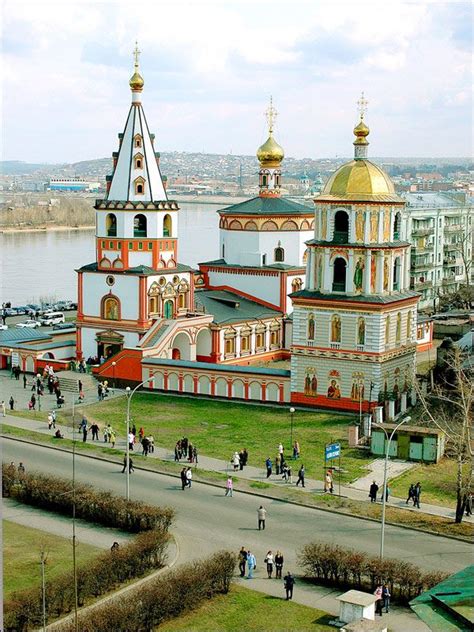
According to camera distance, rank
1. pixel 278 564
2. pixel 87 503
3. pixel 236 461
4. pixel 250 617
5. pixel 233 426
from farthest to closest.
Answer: pixel 233 426 → pixel 236 461 → pixel 87 503 → pixel 278 564 → pixel 250 617

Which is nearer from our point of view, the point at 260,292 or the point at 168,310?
the point at 168,310

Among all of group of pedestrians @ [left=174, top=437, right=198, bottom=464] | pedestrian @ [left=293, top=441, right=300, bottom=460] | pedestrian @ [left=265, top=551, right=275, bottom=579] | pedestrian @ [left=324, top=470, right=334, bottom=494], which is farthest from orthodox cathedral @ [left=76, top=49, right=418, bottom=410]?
pedestrian @ [left=265, top=551, right=275, bottom=579]

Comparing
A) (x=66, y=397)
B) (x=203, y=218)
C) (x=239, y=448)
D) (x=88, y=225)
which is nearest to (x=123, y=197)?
(x=66, y=397)

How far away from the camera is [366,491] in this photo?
24.5 metres

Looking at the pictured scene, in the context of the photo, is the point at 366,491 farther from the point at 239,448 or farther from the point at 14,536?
the point at 14,536

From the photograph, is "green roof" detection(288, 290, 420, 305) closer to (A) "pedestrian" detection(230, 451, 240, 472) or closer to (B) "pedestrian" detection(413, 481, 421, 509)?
(A) "pedestrian" detection(230, 451, 240, 472)

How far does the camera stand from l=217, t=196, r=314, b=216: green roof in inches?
1737

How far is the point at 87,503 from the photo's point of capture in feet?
71.8

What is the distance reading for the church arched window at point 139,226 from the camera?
1522 inches

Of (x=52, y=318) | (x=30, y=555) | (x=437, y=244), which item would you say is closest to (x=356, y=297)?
(x=30, y=555)

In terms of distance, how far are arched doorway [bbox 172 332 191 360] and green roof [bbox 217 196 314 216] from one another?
751 cm

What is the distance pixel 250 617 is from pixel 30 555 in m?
4.76

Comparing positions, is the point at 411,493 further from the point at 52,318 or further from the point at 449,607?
the point at 52,318

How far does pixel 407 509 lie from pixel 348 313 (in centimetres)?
1067
